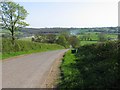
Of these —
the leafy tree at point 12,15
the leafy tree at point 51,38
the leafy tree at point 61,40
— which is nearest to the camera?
the leafy tree at point 12,15

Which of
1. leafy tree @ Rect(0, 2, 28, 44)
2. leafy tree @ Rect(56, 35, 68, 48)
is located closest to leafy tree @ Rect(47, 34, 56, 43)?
leafy tree @ Rect(56, 35, 68, 48)

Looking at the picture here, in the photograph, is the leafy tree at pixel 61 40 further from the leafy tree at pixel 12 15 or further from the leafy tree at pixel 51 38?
the leafy tree at pixel 12 15

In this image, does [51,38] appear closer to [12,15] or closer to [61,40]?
[61,40]

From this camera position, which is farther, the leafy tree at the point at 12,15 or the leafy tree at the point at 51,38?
the leafy tree at the point at 51,38

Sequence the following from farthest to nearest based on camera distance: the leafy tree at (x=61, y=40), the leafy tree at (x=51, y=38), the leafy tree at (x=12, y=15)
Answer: the leafy tree at (x=61, y=40), the leafy tree at (x=51, y=38), the leafy tree at (x=12, y=15)

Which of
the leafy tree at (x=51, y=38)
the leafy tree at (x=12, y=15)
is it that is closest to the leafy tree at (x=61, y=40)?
the leafy tree at (x=51, y=38)

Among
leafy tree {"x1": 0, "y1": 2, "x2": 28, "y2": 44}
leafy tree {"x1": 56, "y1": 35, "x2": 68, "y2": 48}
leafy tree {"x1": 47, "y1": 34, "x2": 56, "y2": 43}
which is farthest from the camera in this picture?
leafy tree {"x1": 56, "y1": 35, "x2": 68, "y2": 48}

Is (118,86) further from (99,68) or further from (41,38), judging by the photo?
(41,38)

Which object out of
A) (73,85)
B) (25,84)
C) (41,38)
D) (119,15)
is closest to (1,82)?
(25,84)

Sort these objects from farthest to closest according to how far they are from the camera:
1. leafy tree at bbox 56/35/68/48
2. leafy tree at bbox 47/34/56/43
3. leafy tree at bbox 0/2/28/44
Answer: leafy tree at bbox 56/35/68/48 < leafy tree at bbox 47/34/56/43 < leafy tree at bbox 0/2/28/44

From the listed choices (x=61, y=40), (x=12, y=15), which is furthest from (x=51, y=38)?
(x=12, y=15)

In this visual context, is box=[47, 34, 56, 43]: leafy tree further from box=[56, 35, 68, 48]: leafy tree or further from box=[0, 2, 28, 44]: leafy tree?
box=[0, 2, 28, 44]: leafy tree

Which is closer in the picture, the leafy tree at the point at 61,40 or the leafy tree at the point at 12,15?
the leafy tree at the point at 12,15

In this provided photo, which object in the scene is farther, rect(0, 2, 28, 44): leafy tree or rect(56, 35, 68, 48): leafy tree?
rect(56, 35, 68, 48): leafy tree
